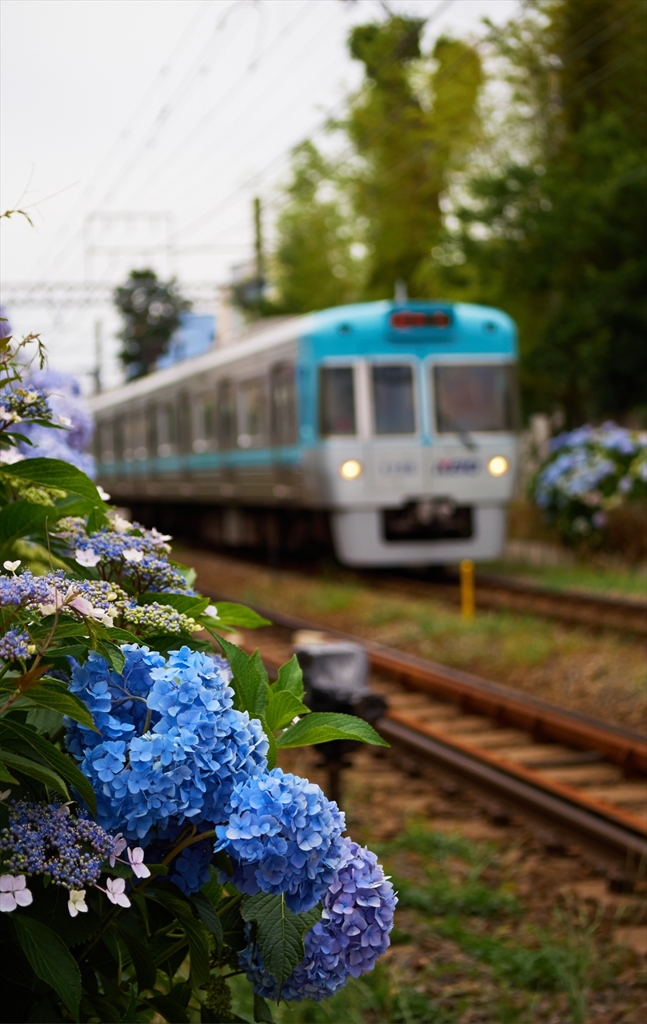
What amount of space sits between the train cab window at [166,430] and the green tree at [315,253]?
19.8m

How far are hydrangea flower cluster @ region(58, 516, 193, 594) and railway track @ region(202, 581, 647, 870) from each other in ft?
9.60

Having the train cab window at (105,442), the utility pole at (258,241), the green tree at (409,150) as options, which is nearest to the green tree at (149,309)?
the utility pole at (258,241)

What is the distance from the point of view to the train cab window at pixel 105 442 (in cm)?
2706

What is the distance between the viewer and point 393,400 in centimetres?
1388

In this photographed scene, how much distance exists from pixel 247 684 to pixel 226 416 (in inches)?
612

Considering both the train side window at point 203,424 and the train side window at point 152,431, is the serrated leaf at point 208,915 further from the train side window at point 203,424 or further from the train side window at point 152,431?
the train side window at point 152,431

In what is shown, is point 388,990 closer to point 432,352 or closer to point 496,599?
point 496,599

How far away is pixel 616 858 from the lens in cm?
470

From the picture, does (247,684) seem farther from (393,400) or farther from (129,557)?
(393,400)

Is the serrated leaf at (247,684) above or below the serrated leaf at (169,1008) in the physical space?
above

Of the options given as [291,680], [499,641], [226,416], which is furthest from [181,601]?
[226,416]

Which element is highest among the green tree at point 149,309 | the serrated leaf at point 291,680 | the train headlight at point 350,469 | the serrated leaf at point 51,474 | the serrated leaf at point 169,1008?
the green tree at point 149,309

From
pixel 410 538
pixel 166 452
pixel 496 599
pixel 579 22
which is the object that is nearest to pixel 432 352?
pixel 410 538

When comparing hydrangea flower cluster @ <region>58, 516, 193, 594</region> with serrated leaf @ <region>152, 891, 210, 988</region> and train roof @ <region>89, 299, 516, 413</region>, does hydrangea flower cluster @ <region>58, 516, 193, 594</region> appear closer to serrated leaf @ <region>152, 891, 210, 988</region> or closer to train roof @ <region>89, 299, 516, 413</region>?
serrated leaf @ <region>152, 891, 210, 988</region>
